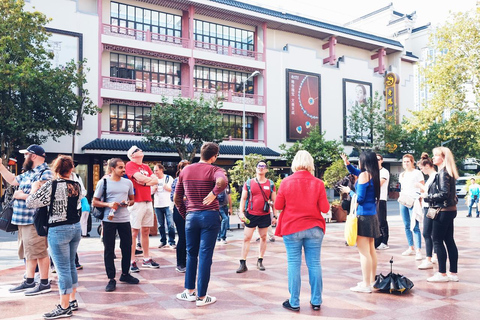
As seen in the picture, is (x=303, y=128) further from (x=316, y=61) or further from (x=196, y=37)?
(x=196, y=37)

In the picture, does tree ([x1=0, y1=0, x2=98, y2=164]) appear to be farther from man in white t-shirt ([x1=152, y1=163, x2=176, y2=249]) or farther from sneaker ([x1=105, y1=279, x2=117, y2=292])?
sneaker ([x1=105, y1=279, x2=117, y2=292])

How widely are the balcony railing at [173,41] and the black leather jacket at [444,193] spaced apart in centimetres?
2320

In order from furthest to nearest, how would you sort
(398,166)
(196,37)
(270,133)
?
(398,166)
(270,133)
(196,37)

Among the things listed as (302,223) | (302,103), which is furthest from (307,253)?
(302,103)

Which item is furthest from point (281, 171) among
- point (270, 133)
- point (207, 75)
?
point (207, 75)

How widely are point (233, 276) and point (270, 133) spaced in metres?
25.1

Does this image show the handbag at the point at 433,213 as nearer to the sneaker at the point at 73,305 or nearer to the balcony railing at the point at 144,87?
the sneaker at the point at 73,305

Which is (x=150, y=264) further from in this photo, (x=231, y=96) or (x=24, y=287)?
(x=231, y=96)

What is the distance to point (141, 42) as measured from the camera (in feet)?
82.2

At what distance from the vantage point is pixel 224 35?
30.0m

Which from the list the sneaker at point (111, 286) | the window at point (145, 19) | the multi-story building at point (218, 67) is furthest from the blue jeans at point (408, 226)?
the window at point (145, 19)

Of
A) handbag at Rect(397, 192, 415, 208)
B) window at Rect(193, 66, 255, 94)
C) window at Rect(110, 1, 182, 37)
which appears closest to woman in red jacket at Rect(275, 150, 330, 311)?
handbag at Rect(397, 192, 415, 208)

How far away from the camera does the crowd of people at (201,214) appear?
4.39m

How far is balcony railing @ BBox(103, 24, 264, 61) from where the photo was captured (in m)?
25.2
